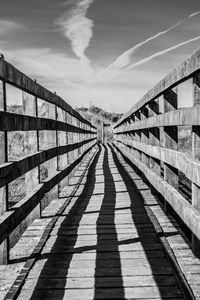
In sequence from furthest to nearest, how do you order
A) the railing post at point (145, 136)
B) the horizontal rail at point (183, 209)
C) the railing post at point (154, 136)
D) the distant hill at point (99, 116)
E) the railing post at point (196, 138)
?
the distant hill at point (99, 116) < the railing post at point (145, 136) < the railing post at point (154, 136) < the railing post at point (196, 138) < the horizontal rail at point (183, 209)

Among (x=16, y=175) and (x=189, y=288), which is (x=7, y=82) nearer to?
(x=16, y=175)

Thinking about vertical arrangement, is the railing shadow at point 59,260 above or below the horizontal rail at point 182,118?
below

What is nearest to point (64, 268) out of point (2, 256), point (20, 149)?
A: point (2, 256)

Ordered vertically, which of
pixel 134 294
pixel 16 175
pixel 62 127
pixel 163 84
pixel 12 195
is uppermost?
pixel 163 84

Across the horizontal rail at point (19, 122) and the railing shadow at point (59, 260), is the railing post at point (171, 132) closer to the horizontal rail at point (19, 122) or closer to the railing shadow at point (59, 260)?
the railing shadow at point (59, 260)

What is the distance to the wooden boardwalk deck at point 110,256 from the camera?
8.55ft

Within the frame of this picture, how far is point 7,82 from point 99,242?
5.47ft

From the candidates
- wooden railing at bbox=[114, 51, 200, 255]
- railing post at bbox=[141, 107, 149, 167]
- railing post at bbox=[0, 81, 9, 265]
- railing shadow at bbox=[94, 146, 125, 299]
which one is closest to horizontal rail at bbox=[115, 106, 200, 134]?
wooden railing at bbox=[114, 51, 200, 255]

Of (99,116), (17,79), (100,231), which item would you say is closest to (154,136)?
(100,231)

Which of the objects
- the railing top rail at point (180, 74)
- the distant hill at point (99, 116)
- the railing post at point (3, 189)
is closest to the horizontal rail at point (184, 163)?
the railing top rail at point (180, 74)

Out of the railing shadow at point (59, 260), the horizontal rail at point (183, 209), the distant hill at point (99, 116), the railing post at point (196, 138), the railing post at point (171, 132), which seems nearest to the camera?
the railing shadow at point (59, 260)

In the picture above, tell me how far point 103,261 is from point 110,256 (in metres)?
0.13

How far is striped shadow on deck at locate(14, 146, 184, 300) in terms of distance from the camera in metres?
2.59

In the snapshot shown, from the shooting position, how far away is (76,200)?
18.9 ft
